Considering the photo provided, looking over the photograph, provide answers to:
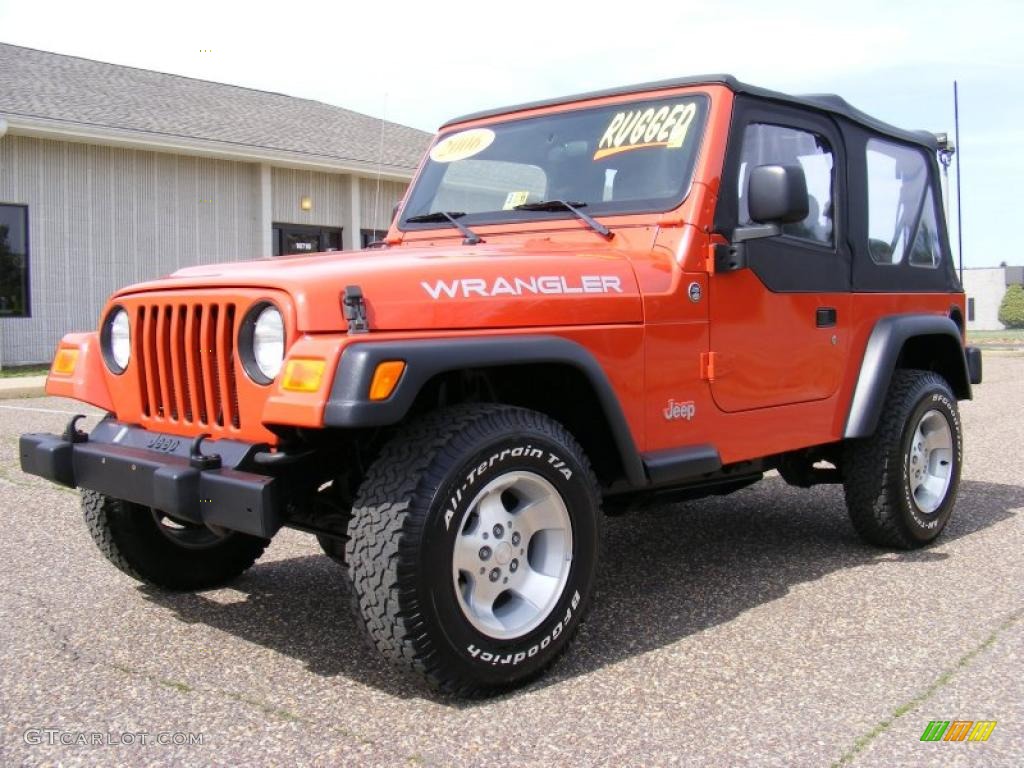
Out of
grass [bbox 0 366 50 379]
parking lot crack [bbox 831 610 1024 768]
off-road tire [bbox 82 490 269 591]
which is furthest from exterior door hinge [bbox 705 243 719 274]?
grass [bbox 0 366 50 379]

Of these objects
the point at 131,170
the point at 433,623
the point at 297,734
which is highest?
the point at 131,170

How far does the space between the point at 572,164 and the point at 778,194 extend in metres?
0.96

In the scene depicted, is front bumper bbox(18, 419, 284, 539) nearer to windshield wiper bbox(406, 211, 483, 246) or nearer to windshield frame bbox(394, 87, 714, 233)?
windshield wiper bbox(406, 211, 483, 246)

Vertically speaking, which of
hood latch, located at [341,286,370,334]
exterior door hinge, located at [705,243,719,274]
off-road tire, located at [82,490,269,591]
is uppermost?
exterior door hinge, located at [705,243,719,274]

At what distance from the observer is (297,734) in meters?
2.87

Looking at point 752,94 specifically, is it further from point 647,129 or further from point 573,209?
point 573,209

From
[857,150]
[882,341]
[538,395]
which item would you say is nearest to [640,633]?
[538,395]

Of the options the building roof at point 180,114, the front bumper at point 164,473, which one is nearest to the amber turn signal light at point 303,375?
the front bumper at point 164,473

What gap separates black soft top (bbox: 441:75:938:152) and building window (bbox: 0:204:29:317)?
11.5m

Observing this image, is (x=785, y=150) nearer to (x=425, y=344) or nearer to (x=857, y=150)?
(x=857, y=150)

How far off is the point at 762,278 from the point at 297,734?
8.20ft

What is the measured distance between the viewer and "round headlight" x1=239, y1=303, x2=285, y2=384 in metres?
3.01
